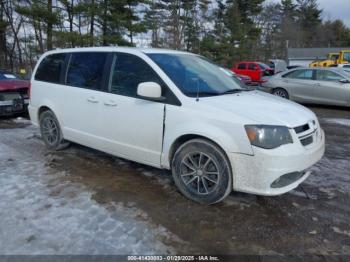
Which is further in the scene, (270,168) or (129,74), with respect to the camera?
(129,74)

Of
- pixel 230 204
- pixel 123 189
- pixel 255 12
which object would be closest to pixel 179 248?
pixel 230 204

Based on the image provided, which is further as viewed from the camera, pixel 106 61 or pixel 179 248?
pixel 106 61

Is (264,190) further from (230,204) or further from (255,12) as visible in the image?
(255,12)

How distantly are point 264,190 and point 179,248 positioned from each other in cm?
107

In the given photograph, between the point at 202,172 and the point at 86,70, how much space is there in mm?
2484

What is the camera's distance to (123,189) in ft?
13.5

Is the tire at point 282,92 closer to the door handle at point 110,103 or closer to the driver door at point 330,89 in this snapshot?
the driver door at point 330,89

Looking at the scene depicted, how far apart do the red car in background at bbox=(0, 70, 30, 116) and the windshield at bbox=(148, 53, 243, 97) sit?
17.8 ft

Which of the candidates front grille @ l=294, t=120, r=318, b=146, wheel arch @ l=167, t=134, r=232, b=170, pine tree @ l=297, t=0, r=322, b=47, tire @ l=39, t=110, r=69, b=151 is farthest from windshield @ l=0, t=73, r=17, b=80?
pine tree @ l=297, t=0, r=322, b=47

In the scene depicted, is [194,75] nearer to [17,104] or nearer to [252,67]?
[17,104]

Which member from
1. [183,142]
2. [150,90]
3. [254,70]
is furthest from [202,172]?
[254,70]

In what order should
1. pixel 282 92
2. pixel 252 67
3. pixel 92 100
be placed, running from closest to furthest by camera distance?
1. pixel 92 100
2. pixel 282 92
3. pixel 252 67

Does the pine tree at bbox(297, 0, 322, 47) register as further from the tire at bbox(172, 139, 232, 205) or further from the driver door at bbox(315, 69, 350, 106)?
the tire at bbox(172, 139, 232, 205)

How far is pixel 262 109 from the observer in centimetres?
360
